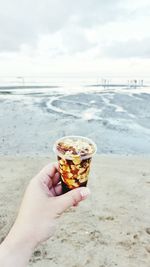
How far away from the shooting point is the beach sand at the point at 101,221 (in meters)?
3.31

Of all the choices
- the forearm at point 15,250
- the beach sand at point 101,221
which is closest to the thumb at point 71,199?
the forearm at point 15,250

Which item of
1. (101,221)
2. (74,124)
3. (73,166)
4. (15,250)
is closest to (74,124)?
(74,124)

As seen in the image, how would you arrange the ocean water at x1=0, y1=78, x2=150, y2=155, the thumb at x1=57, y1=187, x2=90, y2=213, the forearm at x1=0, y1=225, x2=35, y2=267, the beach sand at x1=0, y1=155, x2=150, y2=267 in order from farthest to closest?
the ocean water at x1=0, y1=78, x2=150, y2=155 < the beach sand at x1=0, y1=155, x2=150, y2=267 < the thumb at x1=57, y1=187, x2=90, y2=213 < the forearm at x1=0, y1=225, x2=35, y2=267

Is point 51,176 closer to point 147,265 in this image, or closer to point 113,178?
point 147,265

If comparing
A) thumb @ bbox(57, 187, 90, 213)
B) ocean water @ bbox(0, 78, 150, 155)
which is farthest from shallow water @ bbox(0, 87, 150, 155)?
thumb @ bbox(57, 187, 90, 213)

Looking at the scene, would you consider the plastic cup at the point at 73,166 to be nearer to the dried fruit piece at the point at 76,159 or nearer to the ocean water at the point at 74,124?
the dried fruit piece at the point at 76,159

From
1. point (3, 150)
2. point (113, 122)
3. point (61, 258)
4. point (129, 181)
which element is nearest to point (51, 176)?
point (61, 258)

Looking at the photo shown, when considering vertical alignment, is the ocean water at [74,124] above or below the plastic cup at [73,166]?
below

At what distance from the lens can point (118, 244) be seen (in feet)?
11.5

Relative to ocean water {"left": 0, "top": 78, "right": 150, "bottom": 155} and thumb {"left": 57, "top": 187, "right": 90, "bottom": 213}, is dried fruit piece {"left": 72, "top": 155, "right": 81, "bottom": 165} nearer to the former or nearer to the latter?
thumb {"left": 57, "top": 187, "right": 90, "bottom": 213}

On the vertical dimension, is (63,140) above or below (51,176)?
above

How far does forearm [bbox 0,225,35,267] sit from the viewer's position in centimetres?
163

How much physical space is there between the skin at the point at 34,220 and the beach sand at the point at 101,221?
1.61 m

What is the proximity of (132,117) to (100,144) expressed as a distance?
140 inches
